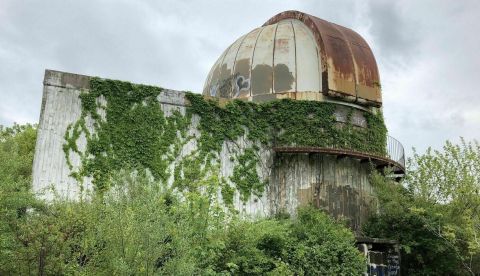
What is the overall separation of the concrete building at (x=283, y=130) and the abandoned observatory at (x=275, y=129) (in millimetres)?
38

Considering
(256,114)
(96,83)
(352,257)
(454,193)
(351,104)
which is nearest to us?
(352,257)

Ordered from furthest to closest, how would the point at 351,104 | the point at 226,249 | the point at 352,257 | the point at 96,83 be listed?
the point at 351,104, the point at 96,83, the point at 352,257, the point at 226,249

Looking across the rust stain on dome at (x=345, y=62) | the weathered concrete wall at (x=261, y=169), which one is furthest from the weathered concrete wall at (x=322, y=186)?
the rust stain on dome at (x=345, y=62)

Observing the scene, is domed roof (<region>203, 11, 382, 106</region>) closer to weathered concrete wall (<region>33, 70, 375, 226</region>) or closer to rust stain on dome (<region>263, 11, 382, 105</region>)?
rust stain on dome (<region>263, 11, 382, 105</region>)

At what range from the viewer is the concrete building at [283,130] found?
51.8 feet

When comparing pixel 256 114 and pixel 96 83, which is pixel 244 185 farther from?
pixel 96 83

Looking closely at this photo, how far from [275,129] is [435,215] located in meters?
6.35

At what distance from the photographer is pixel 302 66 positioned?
20.5 m

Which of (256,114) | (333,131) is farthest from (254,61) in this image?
(333,131)

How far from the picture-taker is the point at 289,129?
19.1 m

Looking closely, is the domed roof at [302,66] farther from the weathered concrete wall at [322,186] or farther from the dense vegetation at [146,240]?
the dense vegetation at [146,240]

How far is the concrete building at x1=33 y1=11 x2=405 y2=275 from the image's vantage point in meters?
15.8

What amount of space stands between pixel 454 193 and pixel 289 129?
6255 millimetres

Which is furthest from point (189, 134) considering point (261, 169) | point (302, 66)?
point (302, 66)
